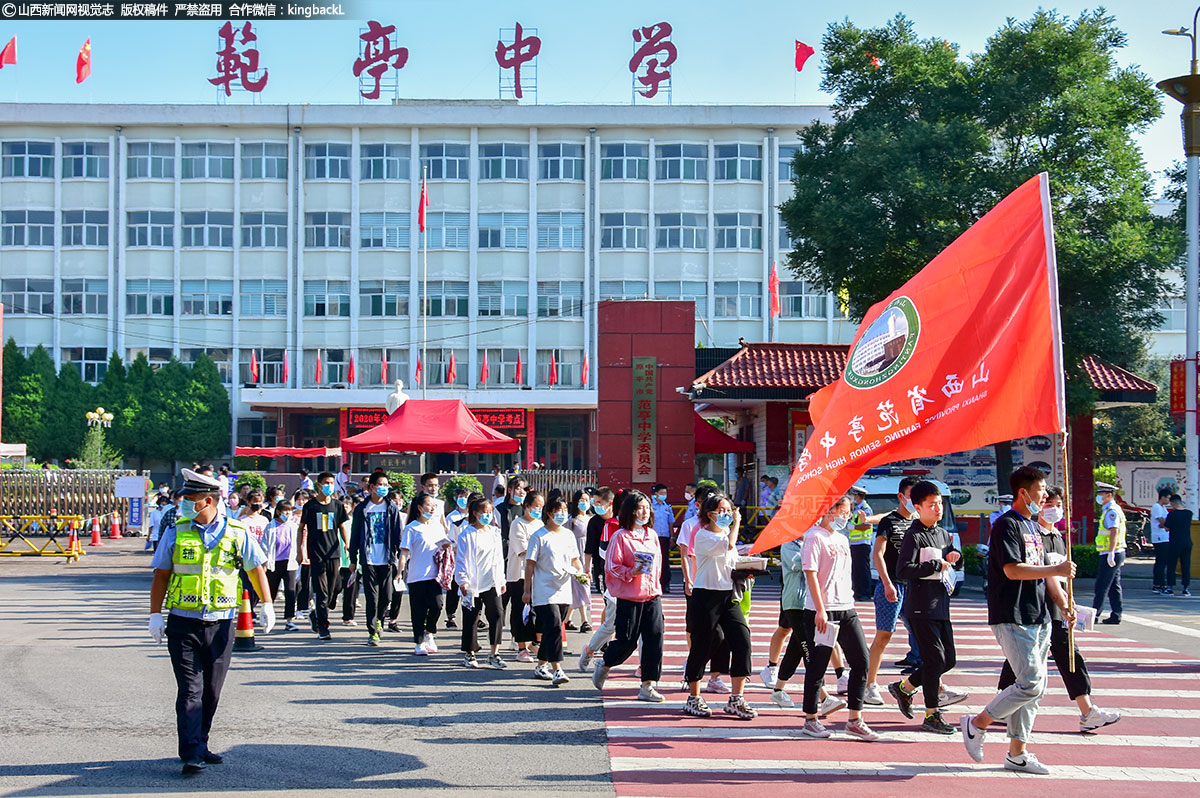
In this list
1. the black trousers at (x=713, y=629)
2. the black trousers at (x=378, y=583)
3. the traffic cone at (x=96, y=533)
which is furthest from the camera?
the traffic cone at (x=96, y=533)

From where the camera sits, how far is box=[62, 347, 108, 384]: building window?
56281 millimetres

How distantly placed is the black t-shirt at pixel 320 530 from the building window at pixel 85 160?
1849 inches

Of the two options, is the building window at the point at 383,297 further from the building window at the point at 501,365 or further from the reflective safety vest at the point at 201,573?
the reflective safety vest at the point at 201,573

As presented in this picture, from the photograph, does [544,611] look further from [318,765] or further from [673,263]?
[673,263]

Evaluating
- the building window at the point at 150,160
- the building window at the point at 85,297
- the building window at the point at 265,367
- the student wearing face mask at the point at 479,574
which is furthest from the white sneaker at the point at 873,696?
the building window at the point at 85,297

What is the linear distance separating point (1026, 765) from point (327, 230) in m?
51.4

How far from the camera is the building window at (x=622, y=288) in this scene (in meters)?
55.5

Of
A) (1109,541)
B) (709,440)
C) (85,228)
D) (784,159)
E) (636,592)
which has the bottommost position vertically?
(636,592)

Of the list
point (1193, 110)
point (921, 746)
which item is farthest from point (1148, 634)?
point (1193, 110)

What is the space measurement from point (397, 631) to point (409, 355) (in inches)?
1629

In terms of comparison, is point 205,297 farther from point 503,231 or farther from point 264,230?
point 503,231

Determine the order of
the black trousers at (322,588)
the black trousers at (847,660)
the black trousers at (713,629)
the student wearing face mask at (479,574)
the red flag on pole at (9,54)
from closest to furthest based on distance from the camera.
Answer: the black trousers at (847,660) → the black trousers at (713,629) → the student wearing face mask at (479,574) → the black trousers at (322,588) → the red flag on pole at (9,54)

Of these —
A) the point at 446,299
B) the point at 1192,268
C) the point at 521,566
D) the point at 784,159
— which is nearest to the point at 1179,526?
the point at 1192,268

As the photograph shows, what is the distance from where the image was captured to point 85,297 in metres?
56.1
